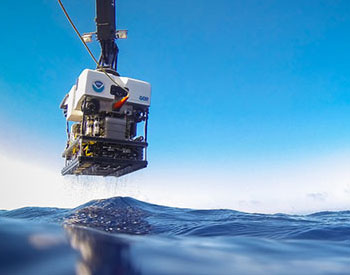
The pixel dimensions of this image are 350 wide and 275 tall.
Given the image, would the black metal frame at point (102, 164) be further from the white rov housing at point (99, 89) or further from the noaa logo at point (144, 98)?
the noaa logo at point (144, 98)

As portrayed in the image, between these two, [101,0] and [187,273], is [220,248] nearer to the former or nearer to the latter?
[187,273]

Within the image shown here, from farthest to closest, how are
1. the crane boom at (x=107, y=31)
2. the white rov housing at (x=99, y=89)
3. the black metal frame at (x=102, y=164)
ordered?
the crane boom at (x=107, y=31)
the white rov housing at (x=99, y=89)
the black metal frame at (x=102, y=164)

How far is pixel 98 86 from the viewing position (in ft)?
31.7

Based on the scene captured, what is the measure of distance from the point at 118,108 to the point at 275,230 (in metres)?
6.88

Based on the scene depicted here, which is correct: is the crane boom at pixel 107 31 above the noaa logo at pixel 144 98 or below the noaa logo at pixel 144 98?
above

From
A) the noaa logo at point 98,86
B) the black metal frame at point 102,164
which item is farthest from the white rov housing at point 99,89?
the black metal frame at point 102,164

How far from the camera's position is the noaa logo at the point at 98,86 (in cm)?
960

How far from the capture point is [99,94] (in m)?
9.66

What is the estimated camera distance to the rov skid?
9.15 m

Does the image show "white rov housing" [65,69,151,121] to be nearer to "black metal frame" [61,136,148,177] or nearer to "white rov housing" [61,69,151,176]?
"white rov housing" [61,69,151,176]

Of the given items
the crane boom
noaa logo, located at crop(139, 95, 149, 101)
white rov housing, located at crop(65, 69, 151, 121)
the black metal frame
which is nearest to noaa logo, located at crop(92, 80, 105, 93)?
white rov housing, located at crop(65, 69, 151, 121)

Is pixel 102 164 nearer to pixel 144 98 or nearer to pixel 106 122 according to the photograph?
pixel 106 122

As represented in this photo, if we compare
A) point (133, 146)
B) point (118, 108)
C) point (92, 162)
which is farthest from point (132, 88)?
point (92, 162)

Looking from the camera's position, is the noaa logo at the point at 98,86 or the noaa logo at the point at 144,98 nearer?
the noaa logo at the point at 98,86
